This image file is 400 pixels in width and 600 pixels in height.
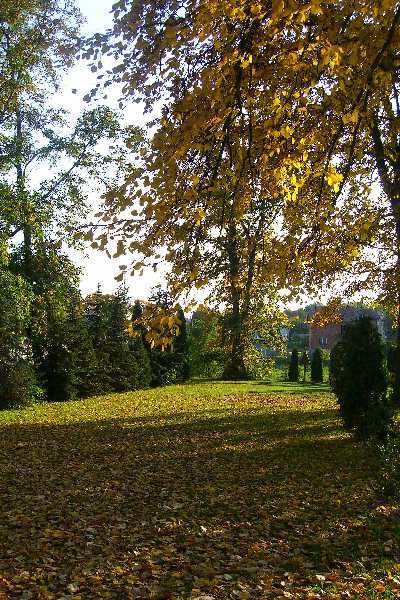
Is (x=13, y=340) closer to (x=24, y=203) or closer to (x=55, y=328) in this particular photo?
(x=55, y=328)

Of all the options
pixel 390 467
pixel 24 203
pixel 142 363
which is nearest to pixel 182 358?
pixel 142 363

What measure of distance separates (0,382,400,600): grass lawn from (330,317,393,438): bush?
1.57 feet

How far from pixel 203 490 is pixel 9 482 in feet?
7.90

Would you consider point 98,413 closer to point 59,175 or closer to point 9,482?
point 9,482

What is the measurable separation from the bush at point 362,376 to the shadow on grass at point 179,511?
1.70 feet

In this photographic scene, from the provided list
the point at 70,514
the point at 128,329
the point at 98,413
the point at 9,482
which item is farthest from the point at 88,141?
the point at 128,329

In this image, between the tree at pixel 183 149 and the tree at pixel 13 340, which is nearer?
the tree at pixel 183 149

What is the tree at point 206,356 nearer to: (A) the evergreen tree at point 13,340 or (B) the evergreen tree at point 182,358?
(B) the evergreen tree at point 182,358

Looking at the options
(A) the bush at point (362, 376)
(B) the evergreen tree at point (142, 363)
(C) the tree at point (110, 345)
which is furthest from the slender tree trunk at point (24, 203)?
(A) the bush at point (362, 376)

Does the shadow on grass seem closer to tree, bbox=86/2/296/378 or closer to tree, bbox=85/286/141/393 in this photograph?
tree, bbox=86/2/296/378

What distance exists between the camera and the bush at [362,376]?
8828 millimetres

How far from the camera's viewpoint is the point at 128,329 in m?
3.27

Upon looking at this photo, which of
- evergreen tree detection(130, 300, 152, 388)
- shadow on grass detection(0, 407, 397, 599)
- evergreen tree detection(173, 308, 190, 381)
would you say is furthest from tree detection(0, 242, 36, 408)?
evergreen tree detection(173, 308, 190, 381)

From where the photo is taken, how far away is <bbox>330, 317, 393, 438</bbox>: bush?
29.0ft
